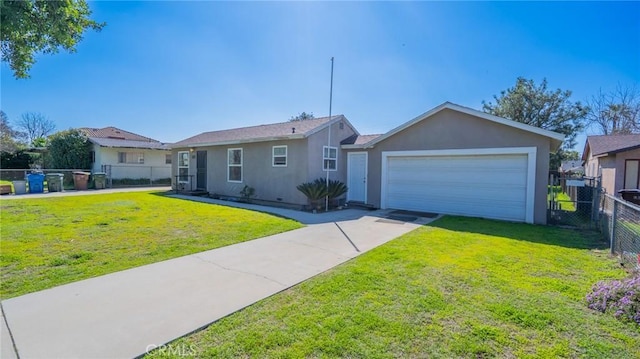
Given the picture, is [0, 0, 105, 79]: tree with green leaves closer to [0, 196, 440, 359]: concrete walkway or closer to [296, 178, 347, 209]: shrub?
[0, 196, 440, 359]: concrete walkway

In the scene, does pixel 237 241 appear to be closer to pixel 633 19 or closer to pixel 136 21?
pixel 136 21

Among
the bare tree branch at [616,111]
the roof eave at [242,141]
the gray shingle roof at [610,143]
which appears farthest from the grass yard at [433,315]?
the bare tree branch at [616,111]

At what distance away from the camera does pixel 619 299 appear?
3428 millimetres

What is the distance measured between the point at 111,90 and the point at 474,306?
18.5 m

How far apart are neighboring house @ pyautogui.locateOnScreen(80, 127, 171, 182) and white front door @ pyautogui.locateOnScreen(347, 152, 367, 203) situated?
13490mm

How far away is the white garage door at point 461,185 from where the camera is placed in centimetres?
939

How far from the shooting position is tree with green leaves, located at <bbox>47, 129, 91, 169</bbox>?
21.1m

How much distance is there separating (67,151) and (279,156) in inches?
721

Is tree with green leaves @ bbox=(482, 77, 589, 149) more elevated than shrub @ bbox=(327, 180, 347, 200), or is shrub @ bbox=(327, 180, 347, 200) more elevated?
tree with green leaves @ bbox=(482, 77, 589, 149)

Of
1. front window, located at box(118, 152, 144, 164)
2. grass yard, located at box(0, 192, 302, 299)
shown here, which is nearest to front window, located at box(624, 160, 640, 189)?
grass yard, located at box(0, 192, 302, 299)

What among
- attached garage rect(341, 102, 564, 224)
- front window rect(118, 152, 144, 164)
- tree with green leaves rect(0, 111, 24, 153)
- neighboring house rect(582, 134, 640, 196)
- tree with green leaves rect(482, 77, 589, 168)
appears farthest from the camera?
tree with green leaves rect(0, 111, 24, 153)

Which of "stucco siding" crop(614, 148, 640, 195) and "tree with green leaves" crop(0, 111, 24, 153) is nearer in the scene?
"stucco siding" crop(614, 148, 640, 195)

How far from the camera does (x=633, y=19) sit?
10180mm

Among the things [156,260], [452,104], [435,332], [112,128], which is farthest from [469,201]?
[112,128]
